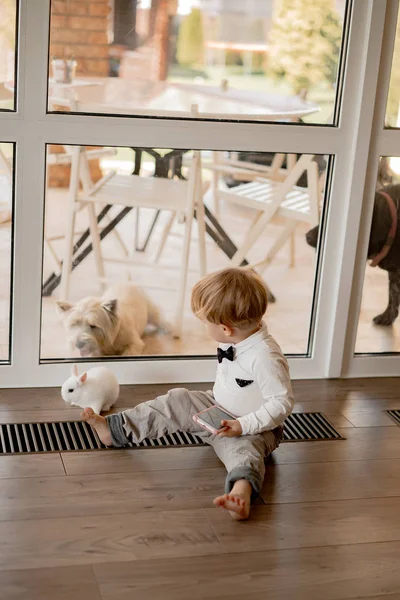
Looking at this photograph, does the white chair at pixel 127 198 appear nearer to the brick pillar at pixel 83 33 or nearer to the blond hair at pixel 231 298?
the brick pillar at pixel 83 33

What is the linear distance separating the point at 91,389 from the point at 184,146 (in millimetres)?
907

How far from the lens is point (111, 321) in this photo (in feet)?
9.91

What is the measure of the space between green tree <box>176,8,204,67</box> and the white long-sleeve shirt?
977 millimetres

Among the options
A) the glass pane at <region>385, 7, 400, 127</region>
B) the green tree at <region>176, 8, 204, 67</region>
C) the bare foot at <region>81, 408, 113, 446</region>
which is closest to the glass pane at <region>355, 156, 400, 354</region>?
the glass pane at <region>385, 7, 400, 127</region>

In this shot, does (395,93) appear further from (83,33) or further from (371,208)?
(83,33)

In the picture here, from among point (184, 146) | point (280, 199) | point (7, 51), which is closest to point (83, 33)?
point (7, 51)

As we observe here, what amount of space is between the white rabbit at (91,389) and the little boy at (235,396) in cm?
19

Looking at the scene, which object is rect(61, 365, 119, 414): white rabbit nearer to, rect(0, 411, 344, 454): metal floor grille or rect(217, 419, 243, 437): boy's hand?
rect(0, 411, 344, 454): metal floor grille

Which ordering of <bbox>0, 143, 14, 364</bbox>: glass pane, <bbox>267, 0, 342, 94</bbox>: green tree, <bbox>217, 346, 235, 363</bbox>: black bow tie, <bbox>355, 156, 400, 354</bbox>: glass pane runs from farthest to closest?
<bbox>355, 156, 400, 354</bbox>: glass pane → <bbox>267, 0, 342, 94</bbox>: green tree → <bbox>0, 143, 14, 364</bbox>: glass pane → <bbox>217, 346, 235, 363</bbox>: black bow tie

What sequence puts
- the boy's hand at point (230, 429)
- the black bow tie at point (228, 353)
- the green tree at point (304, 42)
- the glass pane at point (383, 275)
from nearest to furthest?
the boy's hand at point (230, 429), the black bow tie at point (228, 353), the green tree at point (304, 42), the glass pane at point (383, 275)

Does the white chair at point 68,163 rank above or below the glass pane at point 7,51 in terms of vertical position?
below

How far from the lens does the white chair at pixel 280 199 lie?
120 inches

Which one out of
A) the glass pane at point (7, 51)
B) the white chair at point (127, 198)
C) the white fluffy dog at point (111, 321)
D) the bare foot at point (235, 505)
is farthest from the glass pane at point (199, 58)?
the bare foot at point (235, 505)

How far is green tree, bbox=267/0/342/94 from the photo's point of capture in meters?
2.87
